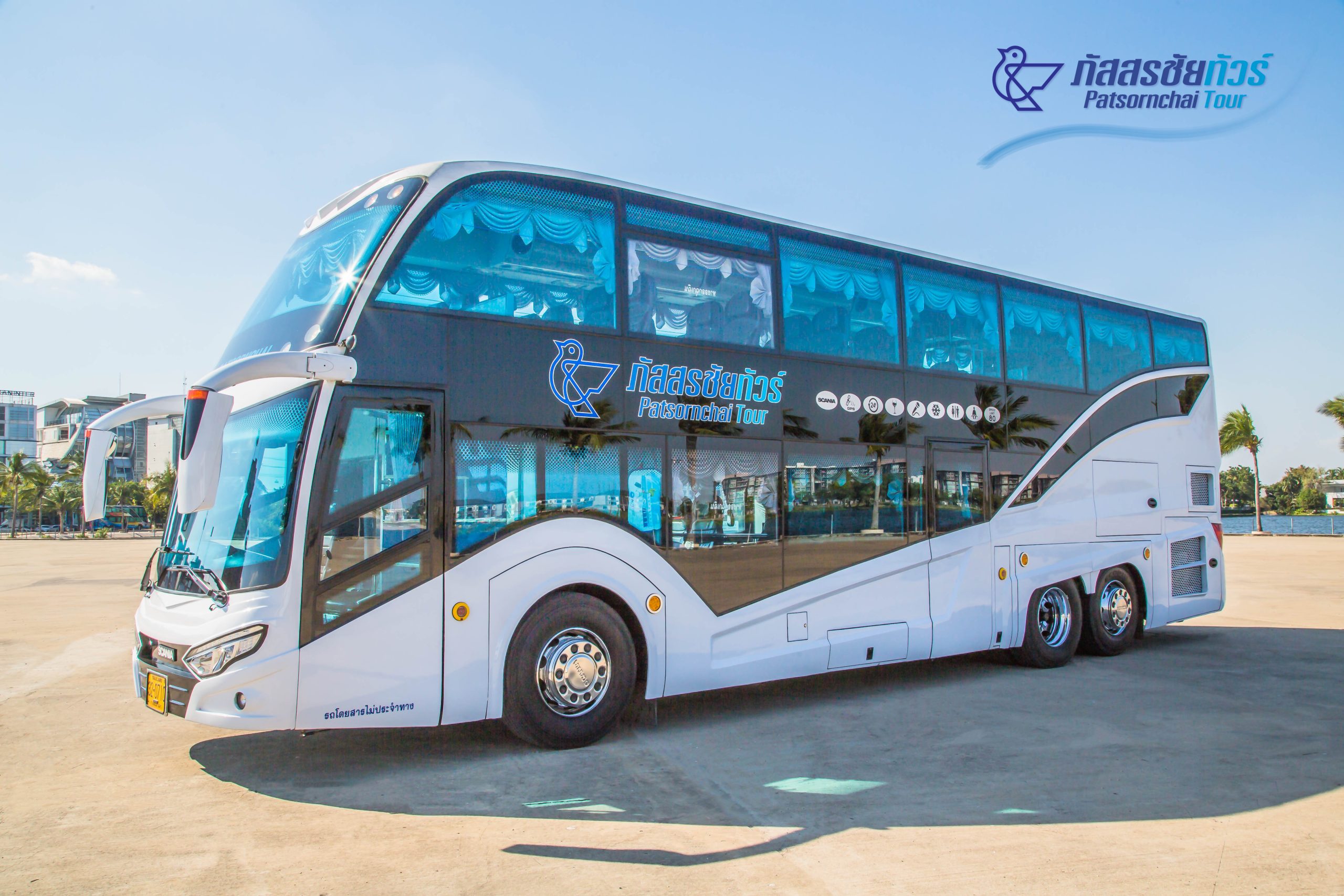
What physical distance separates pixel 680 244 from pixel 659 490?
203 centimetres

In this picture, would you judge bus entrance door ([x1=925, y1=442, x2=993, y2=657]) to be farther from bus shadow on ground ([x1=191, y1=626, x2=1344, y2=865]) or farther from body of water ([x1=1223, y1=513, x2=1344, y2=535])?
body of water ([x1=1223, y1=513, x2=1344, y2=535])

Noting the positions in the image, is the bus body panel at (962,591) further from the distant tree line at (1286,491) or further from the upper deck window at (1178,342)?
the distant tree line at (1286,491)

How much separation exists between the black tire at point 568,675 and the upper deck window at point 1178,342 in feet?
28.8

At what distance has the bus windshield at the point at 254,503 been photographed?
17.6ft

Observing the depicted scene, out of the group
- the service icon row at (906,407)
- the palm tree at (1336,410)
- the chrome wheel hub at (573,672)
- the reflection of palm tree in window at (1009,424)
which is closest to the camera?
the chrome wheel hub at (573,672)

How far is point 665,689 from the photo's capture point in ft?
22.4

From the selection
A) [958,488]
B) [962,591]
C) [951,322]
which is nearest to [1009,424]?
[958,488]

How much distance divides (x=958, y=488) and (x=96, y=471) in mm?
7550

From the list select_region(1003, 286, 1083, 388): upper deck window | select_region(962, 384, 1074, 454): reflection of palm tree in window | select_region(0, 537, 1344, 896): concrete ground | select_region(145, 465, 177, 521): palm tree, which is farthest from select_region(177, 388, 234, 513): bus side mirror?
select_region(145, 465, 177, 521): palm tree

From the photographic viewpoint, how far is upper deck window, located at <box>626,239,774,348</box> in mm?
6922

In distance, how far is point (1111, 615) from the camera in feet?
35.2

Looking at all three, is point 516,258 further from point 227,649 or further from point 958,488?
point 958,488

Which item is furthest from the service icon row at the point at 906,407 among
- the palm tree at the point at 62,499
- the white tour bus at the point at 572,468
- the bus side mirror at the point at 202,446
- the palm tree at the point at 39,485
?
the palm tree at the point at 39,485

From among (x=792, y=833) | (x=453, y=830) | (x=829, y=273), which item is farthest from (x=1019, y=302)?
(x=453, y=830)
